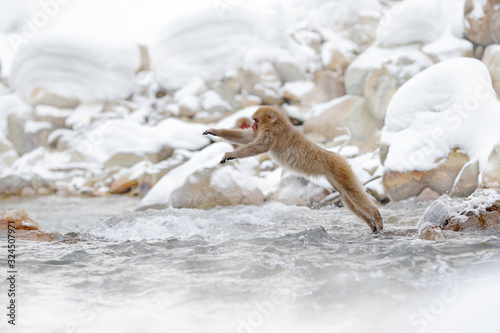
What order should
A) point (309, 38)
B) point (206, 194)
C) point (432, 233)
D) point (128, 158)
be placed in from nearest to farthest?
point (432, 233), point (206, 194), point (128, 158), point (309, 38)

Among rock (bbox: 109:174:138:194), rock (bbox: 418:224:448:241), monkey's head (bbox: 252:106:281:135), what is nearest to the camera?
rock (bbox: 418:224:448:241)

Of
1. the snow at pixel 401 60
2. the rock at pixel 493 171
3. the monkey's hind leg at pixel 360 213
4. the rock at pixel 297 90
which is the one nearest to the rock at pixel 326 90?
the rock at pixel 297 90

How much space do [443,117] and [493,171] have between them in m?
1.37

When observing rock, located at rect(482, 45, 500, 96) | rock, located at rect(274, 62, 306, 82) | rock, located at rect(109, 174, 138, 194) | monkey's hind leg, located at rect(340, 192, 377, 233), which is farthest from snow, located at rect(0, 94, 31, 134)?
monkey's hind leg, located at rect(340, 192, 377, 233)

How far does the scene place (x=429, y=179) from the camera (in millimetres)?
6242

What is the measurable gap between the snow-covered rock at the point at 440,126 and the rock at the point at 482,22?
117 inches

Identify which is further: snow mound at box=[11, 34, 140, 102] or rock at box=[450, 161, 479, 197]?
snow mound at box=[11, 34, 140, 102]

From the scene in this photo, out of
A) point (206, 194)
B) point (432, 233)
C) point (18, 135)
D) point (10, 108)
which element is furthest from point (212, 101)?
point (432, 233)

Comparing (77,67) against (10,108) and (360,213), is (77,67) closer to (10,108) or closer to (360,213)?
(10,108)

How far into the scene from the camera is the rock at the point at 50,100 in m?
17.7

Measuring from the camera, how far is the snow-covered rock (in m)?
5.95

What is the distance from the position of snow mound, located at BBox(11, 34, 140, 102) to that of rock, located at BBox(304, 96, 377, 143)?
972cm

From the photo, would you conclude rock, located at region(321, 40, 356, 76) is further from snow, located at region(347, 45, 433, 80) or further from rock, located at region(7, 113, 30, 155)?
rock, located at region(7, 113, 30, 155)

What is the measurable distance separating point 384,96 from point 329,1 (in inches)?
475
